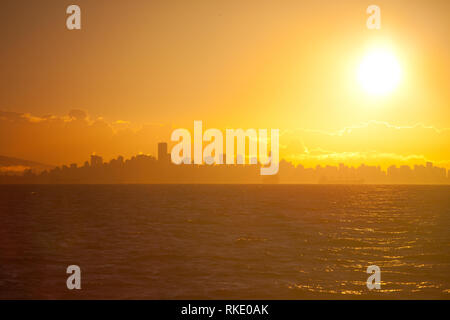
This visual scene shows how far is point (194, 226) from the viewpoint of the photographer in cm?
6197

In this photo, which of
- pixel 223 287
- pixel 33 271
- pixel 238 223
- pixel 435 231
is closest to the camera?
pixel 223 287

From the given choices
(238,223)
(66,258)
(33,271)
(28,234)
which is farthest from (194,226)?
(33,271)

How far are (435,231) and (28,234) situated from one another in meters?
51.1

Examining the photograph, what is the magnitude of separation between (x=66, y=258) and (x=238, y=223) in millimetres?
33215

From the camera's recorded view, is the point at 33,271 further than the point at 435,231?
No
